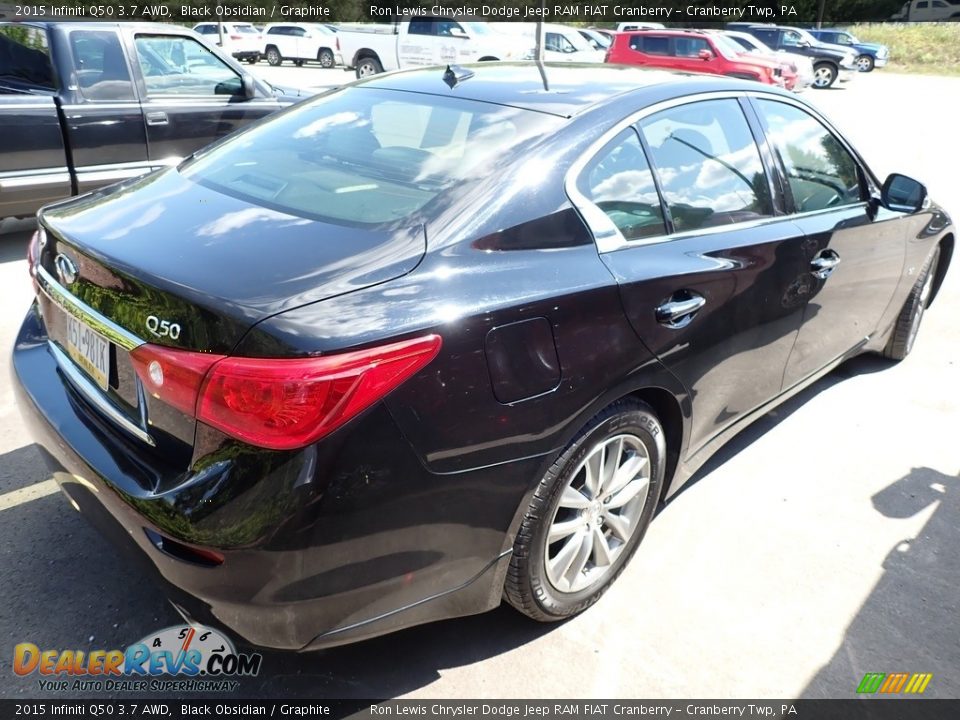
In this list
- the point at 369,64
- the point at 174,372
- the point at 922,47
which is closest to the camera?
the point at 174,372

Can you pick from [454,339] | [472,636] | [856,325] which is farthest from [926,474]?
[454,339]

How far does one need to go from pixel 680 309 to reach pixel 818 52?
1078 inches

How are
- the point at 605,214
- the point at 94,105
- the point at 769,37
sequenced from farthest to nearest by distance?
the point at 769,37
the point at 94,105
the point at 605,214

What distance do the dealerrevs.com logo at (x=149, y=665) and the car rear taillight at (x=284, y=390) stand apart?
0.83 m

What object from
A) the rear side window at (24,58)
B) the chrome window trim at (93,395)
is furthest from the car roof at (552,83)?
the rear side window at (24,58)

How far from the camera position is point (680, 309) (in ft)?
8.06

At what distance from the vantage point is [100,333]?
2.00m

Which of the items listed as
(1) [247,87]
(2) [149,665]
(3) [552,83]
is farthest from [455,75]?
(1) [247,87]

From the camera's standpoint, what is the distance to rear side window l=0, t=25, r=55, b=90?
5996 mm

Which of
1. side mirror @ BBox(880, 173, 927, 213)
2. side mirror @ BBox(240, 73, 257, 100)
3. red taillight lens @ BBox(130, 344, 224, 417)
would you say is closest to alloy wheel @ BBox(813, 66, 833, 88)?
side mirror @ BBox(240, 73, 257, 100)

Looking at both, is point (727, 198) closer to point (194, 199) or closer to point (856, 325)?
point (856, 325)

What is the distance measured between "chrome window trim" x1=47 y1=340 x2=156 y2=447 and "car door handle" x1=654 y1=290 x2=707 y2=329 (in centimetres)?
150

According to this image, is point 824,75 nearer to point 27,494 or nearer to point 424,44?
point 424,44

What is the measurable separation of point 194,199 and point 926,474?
127 inches
